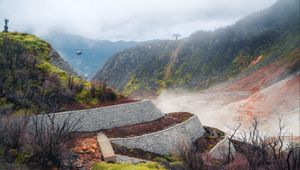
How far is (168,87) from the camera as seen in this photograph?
538 feet

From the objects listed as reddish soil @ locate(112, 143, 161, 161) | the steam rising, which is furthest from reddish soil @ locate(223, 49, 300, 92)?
reddish soil @ locate(112, 143, 161, 161)

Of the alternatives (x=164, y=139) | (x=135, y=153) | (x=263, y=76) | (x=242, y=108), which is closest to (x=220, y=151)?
(x=164, y=139)

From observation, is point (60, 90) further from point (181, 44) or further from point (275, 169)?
point (181, 44)

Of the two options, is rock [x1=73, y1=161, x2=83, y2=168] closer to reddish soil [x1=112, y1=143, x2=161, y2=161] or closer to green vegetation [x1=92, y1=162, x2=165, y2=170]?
green vegetation [x1=92, y1=162, x2=165, y2=170]

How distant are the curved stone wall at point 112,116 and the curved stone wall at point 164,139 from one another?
4.03 m

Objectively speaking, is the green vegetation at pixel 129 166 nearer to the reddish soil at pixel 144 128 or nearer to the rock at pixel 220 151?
the reddish soil at pixel 144 128

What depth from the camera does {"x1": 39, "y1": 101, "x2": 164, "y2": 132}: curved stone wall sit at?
156ft

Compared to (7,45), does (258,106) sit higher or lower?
lower

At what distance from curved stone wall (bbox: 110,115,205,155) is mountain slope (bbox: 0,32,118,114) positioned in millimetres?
8183

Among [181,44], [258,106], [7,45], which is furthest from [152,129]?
[181,44]

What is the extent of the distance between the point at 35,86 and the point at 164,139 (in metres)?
17.3

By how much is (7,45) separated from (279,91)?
63.1 m

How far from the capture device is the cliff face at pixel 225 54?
5738 inches

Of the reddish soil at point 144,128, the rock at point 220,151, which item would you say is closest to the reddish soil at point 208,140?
the rock at point 220,151
